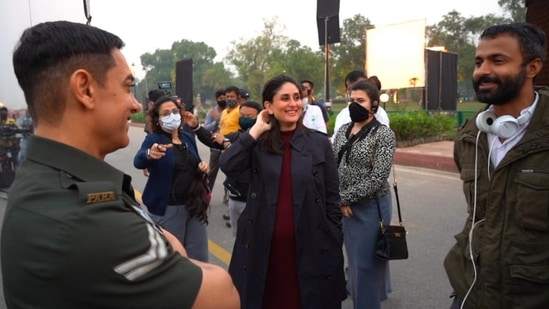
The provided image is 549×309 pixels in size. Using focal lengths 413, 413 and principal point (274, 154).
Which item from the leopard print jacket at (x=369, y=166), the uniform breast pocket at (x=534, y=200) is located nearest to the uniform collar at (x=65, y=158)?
the uniform breast pocket at (x=534, y=200)

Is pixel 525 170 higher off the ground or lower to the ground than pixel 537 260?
higher

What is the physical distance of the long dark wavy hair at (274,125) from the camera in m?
2.56

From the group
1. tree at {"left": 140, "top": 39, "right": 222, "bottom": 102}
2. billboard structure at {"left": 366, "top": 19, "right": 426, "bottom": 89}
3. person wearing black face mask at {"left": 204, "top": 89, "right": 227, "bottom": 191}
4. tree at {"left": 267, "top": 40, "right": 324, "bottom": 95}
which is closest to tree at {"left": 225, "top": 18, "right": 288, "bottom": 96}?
tree at {"left": 267, "top": 40, "right": 324, "bottom": 95}

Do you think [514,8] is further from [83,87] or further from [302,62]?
[83,87]

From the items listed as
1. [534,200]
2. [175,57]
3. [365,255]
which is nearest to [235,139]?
[365,255]

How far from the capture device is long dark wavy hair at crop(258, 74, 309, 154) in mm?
2557

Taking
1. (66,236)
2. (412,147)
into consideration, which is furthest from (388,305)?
(412,147)

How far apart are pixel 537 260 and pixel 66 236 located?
5.51ft

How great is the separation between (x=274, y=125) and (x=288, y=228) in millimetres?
657

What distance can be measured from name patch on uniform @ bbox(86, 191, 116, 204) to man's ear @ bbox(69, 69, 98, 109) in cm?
23

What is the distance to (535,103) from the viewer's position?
5.83 feet

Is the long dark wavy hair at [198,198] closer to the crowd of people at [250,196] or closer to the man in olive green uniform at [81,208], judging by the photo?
the crowd of people at [250,196]

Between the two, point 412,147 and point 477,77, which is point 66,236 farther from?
point 412,147

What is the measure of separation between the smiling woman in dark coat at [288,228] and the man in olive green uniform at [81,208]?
1.41 m
